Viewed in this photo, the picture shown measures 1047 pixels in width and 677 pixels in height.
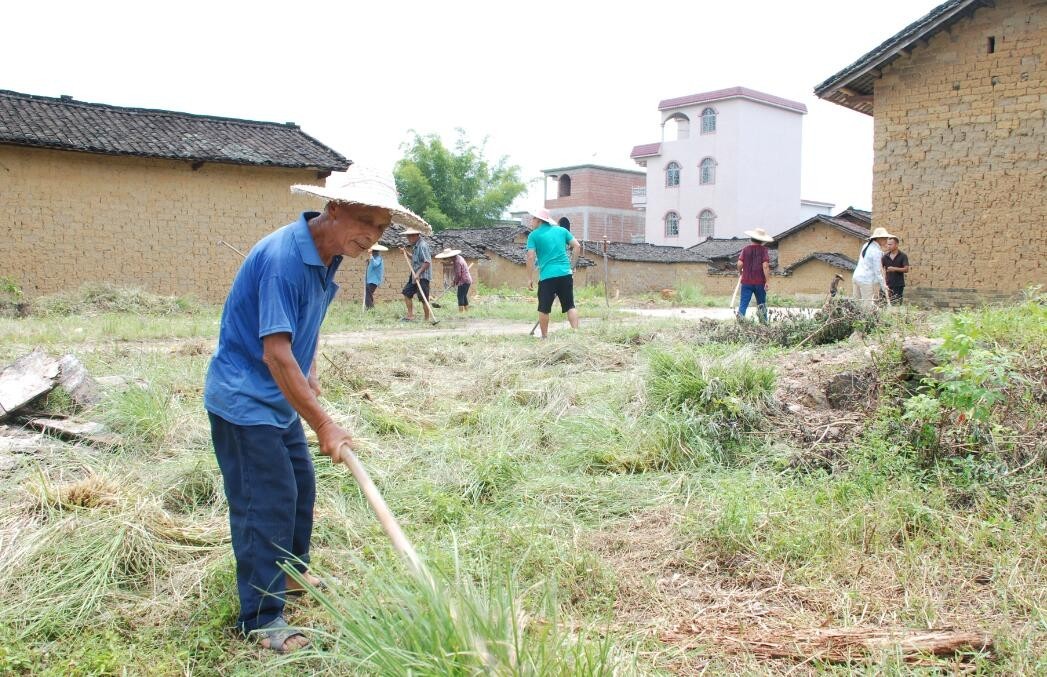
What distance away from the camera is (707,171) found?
44.1 metres

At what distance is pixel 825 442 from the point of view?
4.43 m

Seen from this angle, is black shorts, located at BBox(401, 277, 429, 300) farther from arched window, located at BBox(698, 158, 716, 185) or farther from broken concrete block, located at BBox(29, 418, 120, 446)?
arched window, located at BBox(698, 158, 716, 185)

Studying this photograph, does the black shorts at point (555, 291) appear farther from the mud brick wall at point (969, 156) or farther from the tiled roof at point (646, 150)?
the tiled roof at point (646, 150)

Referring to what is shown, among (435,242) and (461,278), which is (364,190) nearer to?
(461,278)

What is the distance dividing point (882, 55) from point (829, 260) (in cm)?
1255

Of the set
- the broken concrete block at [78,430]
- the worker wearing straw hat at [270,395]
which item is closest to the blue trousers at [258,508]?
the worker wearing straw hat at [270,395]

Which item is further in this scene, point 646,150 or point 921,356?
point 646,150

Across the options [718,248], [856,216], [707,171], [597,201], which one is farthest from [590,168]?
[856,216]

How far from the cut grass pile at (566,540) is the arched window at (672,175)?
41.1 m

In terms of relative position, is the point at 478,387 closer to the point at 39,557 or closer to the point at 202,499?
the point at 202,499

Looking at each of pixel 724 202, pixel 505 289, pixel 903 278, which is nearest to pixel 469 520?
pixel 903 278

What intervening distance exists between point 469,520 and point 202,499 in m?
1.22

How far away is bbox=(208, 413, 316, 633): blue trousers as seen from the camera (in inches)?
104

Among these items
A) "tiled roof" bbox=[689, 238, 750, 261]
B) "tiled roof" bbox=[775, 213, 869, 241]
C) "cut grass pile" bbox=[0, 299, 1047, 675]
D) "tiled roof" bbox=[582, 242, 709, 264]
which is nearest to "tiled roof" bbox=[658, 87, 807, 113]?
"tiled roof" bbox=[689, 238, 750, 261]
